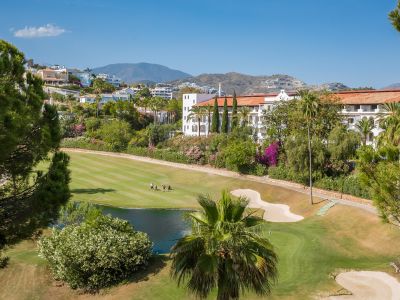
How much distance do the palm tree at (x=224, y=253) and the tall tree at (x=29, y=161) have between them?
6194mm

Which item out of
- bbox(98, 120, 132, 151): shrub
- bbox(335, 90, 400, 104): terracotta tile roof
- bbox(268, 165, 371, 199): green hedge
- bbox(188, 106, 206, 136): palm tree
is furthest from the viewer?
bbox(188, 106, 206, 136): palm tree

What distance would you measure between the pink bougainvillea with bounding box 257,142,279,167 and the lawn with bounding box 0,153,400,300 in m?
6.13

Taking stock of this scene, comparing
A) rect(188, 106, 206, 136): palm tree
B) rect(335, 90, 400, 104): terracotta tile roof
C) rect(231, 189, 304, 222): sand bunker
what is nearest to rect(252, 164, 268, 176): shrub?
rect(231, 189, 304, 222): sand bunker

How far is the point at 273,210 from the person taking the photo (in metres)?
52.8

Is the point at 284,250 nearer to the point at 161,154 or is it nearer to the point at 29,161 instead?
the point at 29,161

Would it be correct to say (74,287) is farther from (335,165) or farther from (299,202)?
(335,165)

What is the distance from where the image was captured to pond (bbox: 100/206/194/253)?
4178 cm

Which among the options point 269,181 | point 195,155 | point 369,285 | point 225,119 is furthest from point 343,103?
A: point 369,285

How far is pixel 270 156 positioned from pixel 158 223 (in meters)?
25.7

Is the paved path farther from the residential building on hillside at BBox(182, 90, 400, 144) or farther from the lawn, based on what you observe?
the residential building on hillside at BBox(182, 90, 400, 144)

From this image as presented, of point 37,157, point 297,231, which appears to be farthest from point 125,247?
point 297,231

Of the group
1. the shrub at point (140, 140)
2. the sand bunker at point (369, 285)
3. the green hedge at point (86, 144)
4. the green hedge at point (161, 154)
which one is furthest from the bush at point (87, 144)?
the sand bunker at point (369, 285)

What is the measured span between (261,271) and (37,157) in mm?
10353

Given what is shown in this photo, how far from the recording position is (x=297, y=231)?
1656 inches
